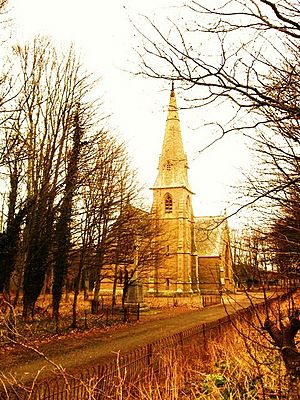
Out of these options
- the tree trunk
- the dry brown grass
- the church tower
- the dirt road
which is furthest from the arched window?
the tree trunk

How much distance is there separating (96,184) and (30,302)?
20.6 ft

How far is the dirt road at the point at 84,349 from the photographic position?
10922 millimetres

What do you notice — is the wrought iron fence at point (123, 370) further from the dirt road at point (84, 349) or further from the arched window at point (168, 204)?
the arched window at point (168, 204)

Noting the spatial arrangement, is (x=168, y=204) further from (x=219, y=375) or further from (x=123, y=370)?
(x=219, y=375)

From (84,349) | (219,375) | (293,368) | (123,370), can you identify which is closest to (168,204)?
(84,349)

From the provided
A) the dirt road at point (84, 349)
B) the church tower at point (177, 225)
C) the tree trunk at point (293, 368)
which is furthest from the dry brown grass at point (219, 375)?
the church tower at point (177, 225)

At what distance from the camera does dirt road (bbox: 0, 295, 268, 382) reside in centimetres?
1092

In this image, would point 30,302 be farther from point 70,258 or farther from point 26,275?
point 70,258

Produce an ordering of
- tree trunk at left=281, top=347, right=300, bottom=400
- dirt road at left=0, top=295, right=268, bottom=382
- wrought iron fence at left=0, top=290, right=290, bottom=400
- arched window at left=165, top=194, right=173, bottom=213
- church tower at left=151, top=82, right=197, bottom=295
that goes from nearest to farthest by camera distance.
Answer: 1. tree trunk at left=281, top=347, right=300, bottom=400
2. wrought iron fence at left=0, top=290, right=290, bottom=400
3. dirt road at left=0, top=295, right=268, bottom=382
4. church tower at left=151, top=82, right=197, bottom=295
5. arched window at left=165, top=194, right=173, bottom=213

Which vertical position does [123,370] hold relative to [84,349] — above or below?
above

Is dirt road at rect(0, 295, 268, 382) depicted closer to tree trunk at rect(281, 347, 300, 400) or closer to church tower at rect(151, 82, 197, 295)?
tree trunk at rect(281, 347, 300, 400)

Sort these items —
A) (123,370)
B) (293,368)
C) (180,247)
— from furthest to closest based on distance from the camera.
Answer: (180,247) < (123,370) < (293,368)

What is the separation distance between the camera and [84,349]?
46.0 feet

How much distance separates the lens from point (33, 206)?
61.7 feet
